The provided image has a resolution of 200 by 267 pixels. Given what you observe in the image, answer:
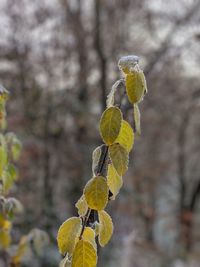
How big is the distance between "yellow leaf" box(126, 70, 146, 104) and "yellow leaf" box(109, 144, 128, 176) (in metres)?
0.09

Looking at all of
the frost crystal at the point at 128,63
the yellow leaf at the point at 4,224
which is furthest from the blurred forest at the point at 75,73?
the frost crystal at the point at 128,63

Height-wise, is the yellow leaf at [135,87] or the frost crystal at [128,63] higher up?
the frost crystal at [128,63]

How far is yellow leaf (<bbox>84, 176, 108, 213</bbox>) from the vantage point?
90cm

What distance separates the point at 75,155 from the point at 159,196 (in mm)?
8487

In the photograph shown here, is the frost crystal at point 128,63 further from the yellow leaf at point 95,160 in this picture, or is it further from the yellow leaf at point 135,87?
the yellow leaf at point 95,160

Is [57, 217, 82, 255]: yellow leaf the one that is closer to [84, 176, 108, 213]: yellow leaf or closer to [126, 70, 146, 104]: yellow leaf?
[84, 176, 108, 213]: yellow leaf

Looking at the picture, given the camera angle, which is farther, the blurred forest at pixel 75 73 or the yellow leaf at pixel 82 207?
the blurred forest at pixel 75 73

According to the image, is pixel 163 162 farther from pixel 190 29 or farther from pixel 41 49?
pixel 41 49

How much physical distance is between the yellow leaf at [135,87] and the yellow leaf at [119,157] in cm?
9

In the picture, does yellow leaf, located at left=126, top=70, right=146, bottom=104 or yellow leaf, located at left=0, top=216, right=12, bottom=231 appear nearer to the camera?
yellow leaf, located at left=126, top=70, right=146, bottom=104

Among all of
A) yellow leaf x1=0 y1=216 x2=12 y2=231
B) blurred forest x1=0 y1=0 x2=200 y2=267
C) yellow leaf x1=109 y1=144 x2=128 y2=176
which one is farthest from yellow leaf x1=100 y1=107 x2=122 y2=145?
blurred forest x1=0 y1=0 x2=200 y2=267

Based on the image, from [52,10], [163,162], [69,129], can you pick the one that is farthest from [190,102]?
[52,10]

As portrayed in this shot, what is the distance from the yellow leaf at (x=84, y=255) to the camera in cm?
90

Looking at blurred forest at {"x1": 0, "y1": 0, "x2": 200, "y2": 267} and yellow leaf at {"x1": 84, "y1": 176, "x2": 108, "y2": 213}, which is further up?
blurred forest at {"x1": 0, "y1": 0, "x2": 200, "y2": 267}
